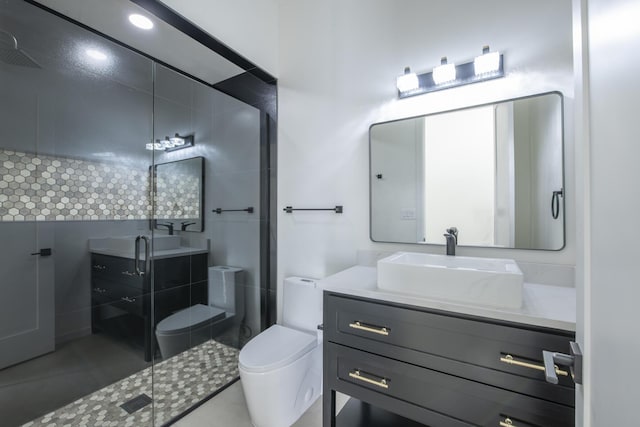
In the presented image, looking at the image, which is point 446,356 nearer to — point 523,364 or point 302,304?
point 523,364

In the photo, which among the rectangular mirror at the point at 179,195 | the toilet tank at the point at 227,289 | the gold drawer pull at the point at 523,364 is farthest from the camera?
the toilet tank at the point at 227,289

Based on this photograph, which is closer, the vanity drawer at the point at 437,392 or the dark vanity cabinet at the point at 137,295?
the vanity drawer at the point at 437,392

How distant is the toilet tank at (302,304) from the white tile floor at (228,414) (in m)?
0.49

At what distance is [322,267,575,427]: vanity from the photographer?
38.5 inches

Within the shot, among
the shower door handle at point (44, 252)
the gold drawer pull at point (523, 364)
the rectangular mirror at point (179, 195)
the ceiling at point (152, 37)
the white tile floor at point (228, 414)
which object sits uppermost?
the ceiling at point (152, 37)

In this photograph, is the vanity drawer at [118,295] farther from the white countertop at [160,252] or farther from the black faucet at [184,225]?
the black faucet at [184,225]

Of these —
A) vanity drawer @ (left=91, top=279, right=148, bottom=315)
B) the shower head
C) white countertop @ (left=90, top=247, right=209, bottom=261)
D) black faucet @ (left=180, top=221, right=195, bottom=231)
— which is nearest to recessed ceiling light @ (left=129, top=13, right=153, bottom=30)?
the shower head

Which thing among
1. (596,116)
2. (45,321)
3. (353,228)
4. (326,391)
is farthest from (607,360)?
(45,321)

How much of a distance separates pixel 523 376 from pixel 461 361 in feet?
0.67

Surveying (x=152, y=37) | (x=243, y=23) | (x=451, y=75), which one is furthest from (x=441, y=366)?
(x=243, y=23)

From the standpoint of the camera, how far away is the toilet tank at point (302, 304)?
1936 mm

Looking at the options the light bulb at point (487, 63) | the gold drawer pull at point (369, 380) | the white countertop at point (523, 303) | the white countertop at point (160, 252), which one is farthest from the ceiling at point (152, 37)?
the gold drawer pull at point (369, 380)

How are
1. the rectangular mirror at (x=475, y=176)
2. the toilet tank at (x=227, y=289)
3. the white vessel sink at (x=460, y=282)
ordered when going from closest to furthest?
the white vessel sink at (x=460, y=282) → the rectangular mirror at (x=475, y=176) → the toilet tank at (x=227, y=289)

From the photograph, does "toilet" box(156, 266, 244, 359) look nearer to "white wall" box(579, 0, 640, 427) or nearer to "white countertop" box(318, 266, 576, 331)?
"white countertop" box(318, 266, 576, 331)
